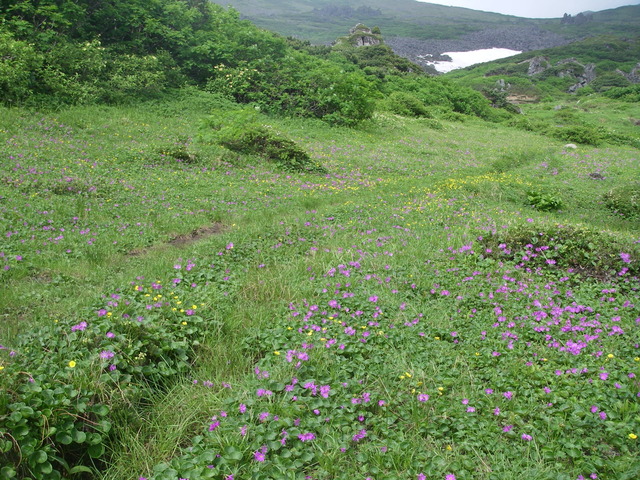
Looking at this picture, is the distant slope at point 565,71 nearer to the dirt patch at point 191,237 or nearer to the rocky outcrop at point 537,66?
the rocky outcrop at point 537,66

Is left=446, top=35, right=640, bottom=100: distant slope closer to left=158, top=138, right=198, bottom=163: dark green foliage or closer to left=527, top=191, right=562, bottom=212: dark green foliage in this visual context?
left=527, top=191, right=562, bottom=212: dark green foliage

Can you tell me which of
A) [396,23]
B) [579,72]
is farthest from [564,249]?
[396,23]

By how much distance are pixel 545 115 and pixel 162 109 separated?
127 feet

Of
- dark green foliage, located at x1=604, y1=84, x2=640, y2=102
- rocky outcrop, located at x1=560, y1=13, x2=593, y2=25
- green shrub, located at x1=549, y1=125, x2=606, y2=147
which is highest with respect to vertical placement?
rocky outcrop, located at x1=560, y1=13, x2=593, y2=25

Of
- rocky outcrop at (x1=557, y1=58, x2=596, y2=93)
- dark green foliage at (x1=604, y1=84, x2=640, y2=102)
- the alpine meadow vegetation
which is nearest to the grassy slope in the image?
rocky outcrop at (x1=557, y1=58, x2=596, y2=93)

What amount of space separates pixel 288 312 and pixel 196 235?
3498 millimetres

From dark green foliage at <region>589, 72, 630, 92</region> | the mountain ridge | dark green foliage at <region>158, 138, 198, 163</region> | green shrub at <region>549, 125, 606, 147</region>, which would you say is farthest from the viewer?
the mountain ridge

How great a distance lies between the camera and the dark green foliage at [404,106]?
3005cm

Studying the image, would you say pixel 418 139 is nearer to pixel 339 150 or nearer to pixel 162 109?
pixel 339 150

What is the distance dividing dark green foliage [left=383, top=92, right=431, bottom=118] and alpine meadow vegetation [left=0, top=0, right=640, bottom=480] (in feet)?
58.0

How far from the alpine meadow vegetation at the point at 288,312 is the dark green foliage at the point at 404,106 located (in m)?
17.7

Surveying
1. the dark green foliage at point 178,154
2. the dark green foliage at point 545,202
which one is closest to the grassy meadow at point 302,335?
the dark green foliage at point 545,202

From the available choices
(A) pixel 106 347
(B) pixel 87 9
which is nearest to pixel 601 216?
(A) pixel 106 347

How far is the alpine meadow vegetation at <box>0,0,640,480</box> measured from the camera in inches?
119
